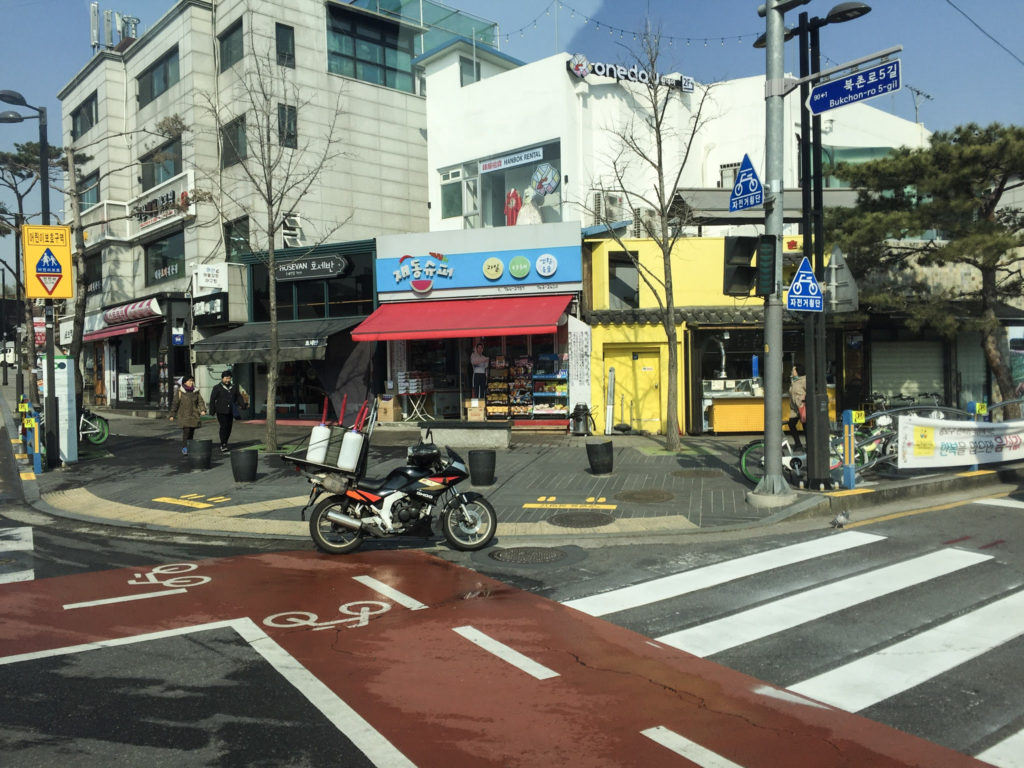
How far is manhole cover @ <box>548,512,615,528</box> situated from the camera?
9.62 metres

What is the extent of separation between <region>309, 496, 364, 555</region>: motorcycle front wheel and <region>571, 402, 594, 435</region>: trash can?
11172mm

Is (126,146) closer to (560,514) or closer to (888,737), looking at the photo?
(560,514)

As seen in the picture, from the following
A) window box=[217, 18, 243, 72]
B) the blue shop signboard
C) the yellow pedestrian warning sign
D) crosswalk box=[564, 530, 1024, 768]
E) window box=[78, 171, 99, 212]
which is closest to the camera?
crosswalk box=[564, 530, 1024, 768]

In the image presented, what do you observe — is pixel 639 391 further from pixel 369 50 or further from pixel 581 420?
pixel 369 50

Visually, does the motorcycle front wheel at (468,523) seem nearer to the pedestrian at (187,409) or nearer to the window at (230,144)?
the pedestrian at (187,409)

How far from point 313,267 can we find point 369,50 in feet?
36.2

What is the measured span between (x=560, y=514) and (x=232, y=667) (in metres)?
5.86

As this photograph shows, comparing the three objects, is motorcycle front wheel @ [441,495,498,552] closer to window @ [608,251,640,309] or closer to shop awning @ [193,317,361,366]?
window @ [608,251,640,309]

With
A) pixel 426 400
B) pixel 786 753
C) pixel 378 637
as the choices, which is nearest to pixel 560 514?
pixel 378 637

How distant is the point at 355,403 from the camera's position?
21.8 m

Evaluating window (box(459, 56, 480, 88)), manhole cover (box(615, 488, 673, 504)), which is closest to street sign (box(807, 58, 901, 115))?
manhole cover (box(615, 488, 673, 504))

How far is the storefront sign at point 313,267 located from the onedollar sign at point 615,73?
29.3 feet

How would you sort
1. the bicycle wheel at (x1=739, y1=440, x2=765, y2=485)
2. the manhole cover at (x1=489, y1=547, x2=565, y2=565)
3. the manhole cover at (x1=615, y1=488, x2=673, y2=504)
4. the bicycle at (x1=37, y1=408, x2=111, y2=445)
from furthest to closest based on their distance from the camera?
1. the bicycle at (x1=37, y1=408, x2=111, y2=445)
2. the bicycle wheel at (x1=739, y1=440, x2=765, y2=485)
3. the manhole cover at (x1=615, y1=488, x2=673, y2=504)
4. the manhole cover at (x1=489, y1=547, x2=565, y2=565)

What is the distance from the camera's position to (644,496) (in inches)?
444
